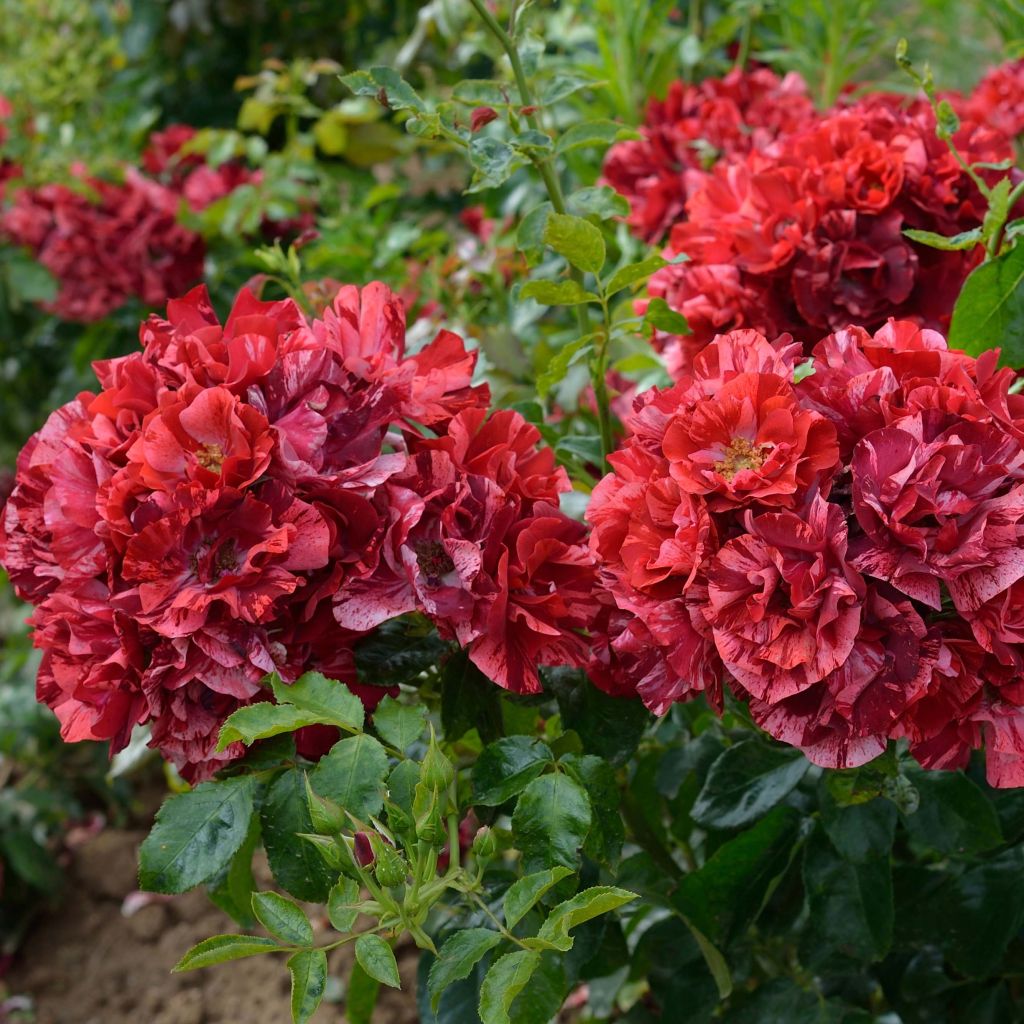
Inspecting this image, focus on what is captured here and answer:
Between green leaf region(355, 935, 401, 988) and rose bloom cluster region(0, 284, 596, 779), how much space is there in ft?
0.41

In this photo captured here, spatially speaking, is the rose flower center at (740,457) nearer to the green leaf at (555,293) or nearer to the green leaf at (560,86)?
the green leaf at (555,293)

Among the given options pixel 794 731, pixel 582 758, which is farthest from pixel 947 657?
pixel 582 758

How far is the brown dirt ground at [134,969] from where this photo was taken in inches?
62.4

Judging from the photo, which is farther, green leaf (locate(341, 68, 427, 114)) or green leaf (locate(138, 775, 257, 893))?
green leaf (locate(341, 68, 427, 114))

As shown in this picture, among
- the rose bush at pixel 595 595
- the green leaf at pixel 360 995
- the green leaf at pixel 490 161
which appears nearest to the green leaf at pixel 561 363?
the rose bush at pixel 595 595

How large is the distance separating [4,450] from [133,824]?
1022 millimetres

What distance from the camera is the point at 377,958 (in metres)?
0.53

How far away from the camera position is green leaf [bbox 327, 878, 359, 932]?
1.76ft

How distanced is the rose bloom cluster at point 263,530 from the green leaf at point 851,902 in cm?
28

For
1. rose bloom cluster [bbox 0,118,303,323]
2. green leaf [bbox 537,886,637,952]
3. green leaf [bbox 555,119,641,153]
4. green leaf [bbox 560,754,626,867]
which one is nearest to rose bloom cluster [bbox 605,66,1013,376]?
green leaf [bbox 555,119,641,153]

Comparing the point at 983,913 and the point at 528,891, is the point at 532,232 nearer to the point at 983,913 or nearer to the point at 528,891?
the point at 528,891

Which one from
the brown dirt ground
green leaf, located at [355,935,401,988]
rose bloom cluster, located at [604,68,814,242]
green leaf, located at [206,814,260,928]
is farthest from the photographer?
the brown dirt ground

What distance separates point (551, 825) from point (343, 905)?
0.12 metres

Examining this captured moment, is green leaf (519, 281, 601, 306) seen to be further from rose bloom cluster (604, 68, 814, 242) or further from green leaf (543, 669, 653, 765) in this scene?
rose bloom cluster (604, 68, 814, 242)
